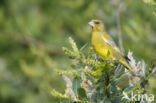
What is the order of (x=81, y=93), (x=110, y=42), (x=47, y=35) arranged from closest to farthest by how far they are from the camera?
(x=81, y=93)
(x=110, y=42)
(x=47, y=35)

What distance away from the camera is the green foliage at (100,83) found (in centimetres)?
168

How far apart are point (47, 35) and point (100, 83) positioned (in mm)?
5726

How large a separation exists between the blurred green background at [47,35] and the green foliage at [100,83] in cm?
214

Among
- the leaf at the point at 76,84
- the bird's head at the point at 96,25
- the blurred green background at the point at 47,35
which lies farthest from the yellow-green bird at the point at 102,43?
the leaf at the point at 76,84

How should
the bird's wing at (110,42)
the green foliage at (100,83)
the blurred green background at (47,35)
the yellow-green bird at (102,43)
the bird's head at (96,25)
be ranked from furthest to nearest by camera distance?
the blurred green background at (47,35), the bird's head at (96,25), the bird's wing at (110,42), the yellow-green bird at (102,43), the green foliage at (100,83)

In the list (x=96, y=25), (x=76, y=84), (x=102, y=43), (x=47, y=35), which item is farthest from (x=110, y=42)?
(x=47, y=35)

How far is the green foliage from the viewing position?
1.68 meters

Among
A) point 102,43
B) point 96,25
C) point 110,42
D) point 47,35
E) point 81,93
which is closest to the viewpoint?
point 81,93

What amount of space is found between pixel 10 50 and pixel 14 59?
48 centimetres

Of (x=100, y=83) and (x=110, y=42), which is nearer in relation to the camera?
(x=100, y=83)

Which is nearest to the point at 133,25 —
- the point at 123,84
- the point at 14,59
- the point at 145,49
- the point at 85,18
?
the point at 145,49

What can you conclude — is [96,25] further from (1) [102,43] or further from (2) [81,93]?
(2) [81,93]

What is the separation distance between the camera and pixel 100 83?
5.65 ft

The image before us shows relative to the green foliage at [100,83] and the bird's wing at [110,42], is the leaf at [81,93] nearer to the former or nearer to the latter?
the green foliage at [100,83]
